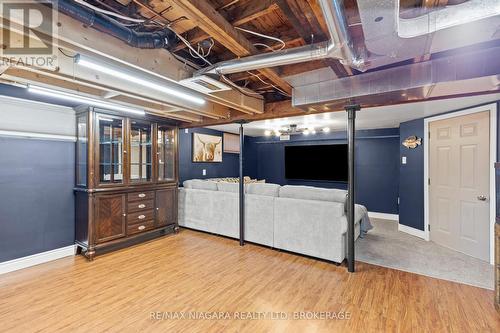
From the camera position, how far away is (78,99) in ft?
9.65

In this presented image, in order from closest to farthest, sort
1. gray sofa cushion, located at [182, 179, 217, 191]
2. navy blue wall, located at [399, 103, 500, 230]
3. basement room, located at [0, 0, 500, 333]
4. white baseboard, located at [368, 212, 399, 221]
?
basement room, located at [0, 0, 500, 333]
navy blue wall, located at [399, 103, 500, 230]
gray sofa cushion, located at [182, 179, 217, 191]
white baseboard, located at [368, 212, 399, 221]

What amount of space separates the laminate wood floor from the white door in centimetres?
130

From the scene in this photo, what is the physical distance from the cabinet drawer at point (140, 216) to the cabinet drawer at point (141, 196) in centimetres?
23

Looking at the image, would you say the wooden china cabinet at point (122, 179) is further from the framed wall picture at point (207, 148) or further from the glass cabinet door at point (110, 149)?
the framed wall picture at point (207, 148)

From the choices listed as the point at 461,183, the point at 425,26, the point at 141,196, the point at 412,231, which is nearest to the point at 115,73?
the point at 425,26

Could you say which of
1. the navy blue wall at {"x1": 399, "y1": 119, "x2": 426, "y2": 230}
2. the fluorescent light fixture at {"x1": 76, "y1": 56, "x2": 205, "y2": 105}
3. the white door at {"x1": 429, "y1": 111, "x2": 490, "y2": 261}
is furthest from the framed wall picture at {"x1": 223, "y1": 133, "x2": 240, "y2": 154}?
the white door at {"x1": 429, "y1": 111, "x2": 490, "y2": 261}

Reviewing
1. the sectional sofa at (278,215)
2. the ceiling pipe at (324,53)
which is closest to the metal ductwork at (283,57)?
the ceiling pipe at (324,53)

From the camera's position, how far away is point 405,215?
15.3 feet

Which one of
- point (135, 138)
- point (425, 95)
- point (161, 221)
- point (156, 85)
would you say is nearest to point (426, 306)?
point (425, 95)

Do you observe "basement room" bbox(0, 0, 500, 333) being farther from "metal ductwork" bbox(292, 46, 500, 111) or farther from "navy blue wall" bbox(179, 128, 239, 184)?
"navy blue wall" bbox(179, 128, 239, 184)

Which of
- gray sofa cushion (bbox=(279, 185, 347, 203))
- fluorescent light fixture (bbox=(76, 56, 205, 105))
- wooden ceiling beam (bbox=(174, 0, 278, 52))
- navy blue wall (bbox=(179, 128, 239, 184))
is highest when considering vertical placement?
wooden ceiling beam (bbox=(174, 0, 278, 52))

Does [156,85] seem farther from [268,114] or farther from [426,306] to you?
[426,306]

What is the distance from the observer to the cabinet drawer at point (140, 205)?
3.78 m

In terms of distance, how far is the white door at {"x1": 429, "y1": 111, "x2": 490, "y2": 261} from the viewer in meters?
3.31
